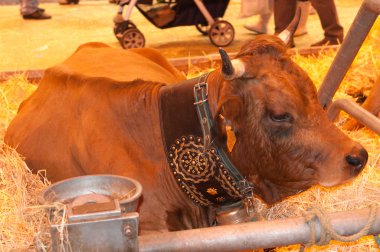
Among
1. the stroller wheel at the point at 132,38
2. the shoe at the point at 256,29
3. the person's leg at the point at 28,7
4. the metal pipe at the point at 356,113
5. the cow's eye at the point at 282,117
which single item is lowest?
the person's leg at the point at 28,7

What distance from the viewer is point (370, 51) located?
5133mm

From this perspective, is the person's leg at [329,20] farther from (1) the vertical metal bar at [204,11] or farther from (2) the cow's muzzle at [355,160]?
(2) the cow's muzzle at [355,160]

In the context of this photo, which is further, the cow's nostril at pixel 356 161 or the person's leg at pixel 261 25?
the person's leg at pixel 261 25

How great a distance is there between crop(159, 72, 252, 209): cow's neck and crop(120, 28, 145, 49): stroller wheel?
5.06 meters

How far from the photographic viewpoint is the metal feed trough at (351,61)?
3.29 meters

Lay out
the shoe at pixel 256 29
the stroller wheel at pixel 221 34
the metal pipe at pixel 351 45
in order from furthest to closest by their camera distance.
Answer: the shoe at pixel 256 29
the stroller wheel at pixel 221 34
the metal pipe at pixel 351 45

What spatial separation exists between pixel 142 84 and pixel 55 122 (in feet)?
1.59

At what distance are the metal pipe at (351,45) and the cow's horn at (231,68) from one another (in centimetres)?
98

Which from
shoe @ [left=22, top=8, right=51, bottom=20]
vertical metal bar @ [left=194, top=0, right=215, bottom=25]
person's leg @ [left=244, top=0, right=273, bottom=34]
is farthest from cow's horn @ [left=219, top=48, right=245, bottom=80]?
shoe @ [left=22, top=8, right=51, bottom=20]

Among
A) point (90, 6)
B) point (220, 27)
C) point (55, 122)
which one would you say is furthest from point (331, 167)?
point (90, 6)

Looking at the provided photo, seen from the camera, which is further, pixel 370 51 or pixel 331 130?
pixel 370 51

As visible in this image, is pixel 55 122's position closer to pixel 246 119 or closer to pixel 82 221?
pixel 246 119

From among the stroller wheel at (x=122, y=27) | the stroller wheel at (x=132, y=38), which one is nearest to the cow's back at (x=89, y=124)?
the stroller wheel at (x=132, y=38)

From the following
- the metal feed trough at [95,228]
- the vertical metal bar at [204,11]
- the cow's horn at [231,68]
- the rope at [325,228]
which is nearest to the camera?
the metal feed trough at [95,228]
